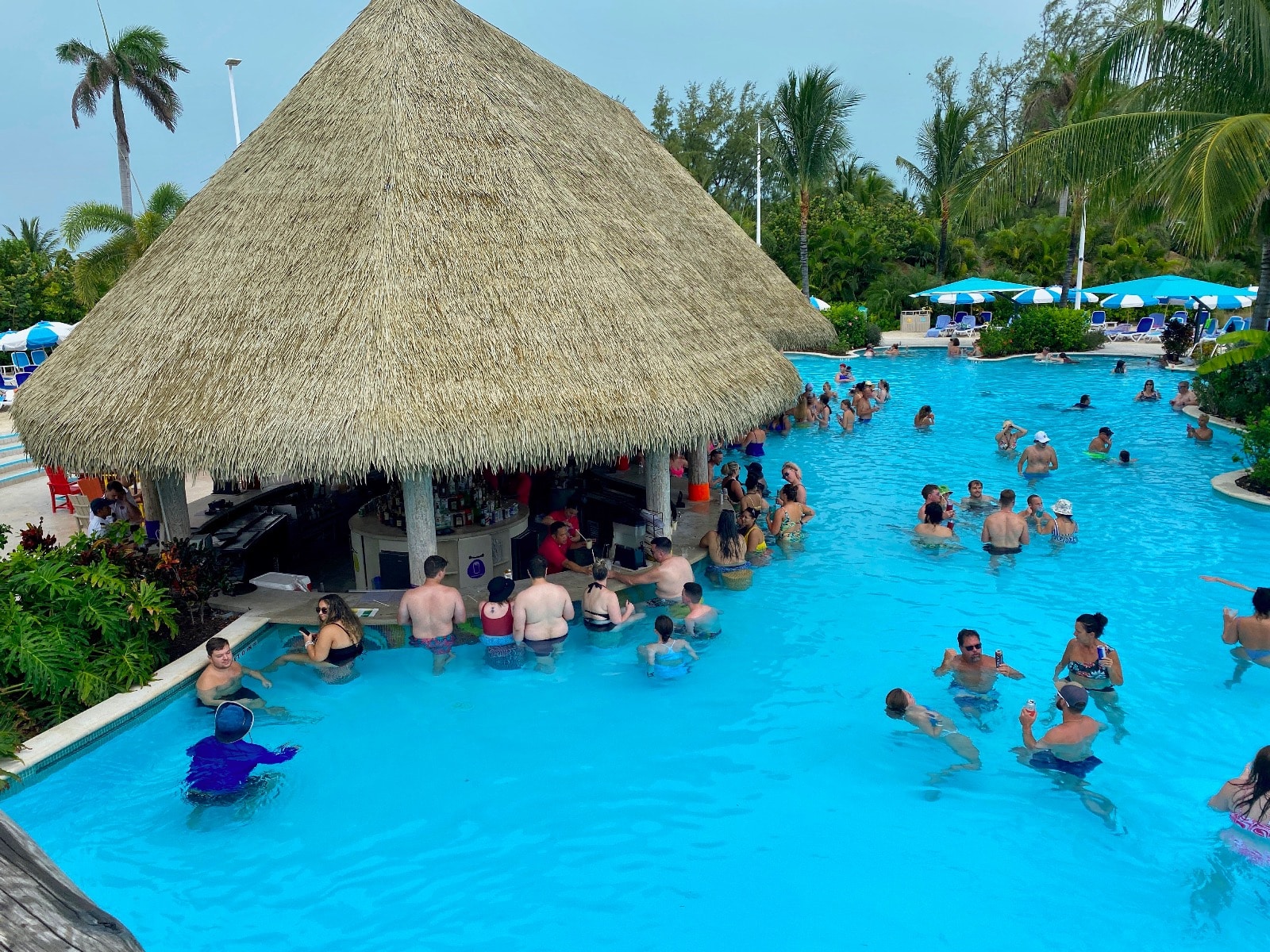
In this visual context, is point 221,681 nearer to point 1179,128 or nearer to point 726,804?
point 726,804

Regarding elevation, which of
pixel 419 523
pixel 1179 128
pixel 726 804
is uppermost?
pixel 1179 128

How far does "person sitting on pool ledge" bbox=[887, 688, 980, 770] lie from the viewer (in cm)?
764

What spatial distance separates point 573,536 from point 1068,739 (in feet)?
21.7

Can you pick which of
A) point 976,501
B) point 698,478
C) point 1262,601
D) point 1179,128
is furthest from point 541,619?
point 1179,128

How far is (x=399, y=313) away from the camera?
31.5ft

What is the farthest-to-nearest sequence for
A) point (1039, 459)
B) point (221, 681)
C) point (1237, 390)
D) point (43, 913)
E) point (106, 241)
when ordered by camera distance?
point (106, 241) < point (1237, 390) < point (1039, 459) < point (221, 681) < point (43, 913)

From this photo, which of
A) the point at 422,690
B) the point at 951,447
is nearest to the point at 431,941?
the point at 422,690

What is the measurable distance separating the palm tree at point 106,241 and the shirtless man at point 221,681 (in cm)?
2273

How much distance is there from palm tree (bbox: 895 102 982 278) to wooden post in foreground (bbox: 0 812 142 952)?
39499 mm

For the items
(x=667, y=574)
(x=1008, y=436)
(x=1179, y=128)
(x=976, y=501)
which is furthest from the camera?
(x=1008, y=436)

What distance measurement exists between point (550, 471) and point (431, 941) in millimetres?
8967

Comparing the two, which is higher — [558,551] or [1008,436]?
[1008,436]

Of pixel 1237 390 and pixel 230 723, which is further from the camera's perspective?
pixel 1237 390

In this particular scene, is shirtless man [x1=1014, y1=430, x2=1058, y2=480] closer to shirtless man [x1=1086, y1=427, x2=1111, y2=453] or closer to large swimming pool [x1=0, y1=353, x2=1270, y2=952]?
shirtless man [x1=1086, y1=427, x2=1111, y2=453]
